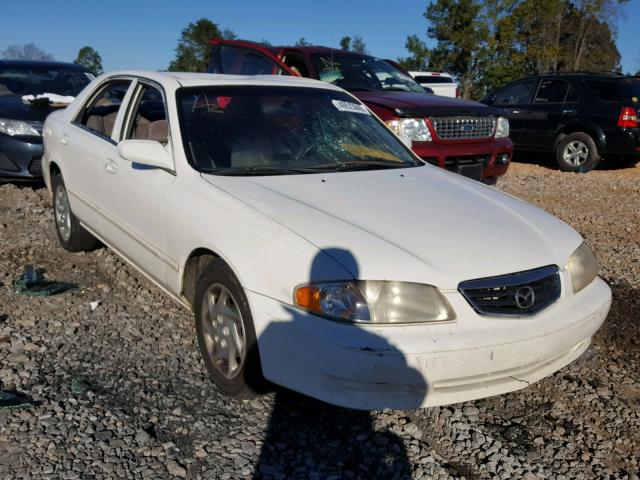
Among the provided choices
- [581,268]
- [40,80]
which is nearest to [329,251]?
[581,268]

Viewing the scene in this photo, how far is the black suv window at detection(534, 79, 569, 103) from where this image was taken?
36.7ft

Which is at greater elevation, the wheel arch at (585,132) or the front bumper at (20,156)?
the wheel arch at (585,132)

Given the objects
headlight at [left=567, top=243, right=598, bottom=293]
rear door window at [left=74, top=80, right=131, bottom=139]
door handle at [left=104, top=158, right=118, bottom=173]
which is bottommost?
headlight at [left=567, top=243, right=598, bottom=293]

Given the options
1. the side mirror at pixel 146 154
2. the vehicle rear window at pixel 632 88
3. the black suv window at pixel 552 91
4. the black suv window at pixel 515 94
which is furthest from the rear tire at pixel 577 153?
the side mirror at pixel 146 154

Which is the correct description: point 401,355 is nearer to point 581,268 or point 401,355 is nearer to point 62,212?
point 581,268

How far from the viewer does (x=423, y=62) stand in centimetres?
3862

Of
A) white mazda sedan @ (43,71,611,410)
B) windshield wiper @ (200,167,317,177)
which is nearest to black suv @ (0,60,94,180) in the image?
white mazda sedan @ (43,71,611,410)

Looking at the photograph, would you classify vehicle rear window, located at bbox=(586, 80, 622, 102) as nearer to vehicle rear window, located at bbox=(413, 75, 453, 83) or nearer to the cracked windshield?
the cracked windshield

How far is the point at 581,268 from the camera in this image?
3.15 m

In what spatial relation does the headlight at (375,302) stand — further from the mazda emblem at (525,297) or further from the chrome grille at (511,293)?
the mazda emblem at (525,297)

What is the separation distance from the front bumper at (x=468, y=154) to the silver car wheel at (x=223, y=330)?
4128mm

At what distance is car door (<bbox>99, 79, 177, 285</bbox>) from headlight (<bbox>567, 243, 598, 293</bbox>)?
202cm

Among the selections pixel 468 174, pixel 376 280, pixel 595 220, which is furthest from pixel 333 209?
pixel 595 220

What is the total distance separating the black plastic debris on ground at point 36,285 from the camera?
14.9 feet
